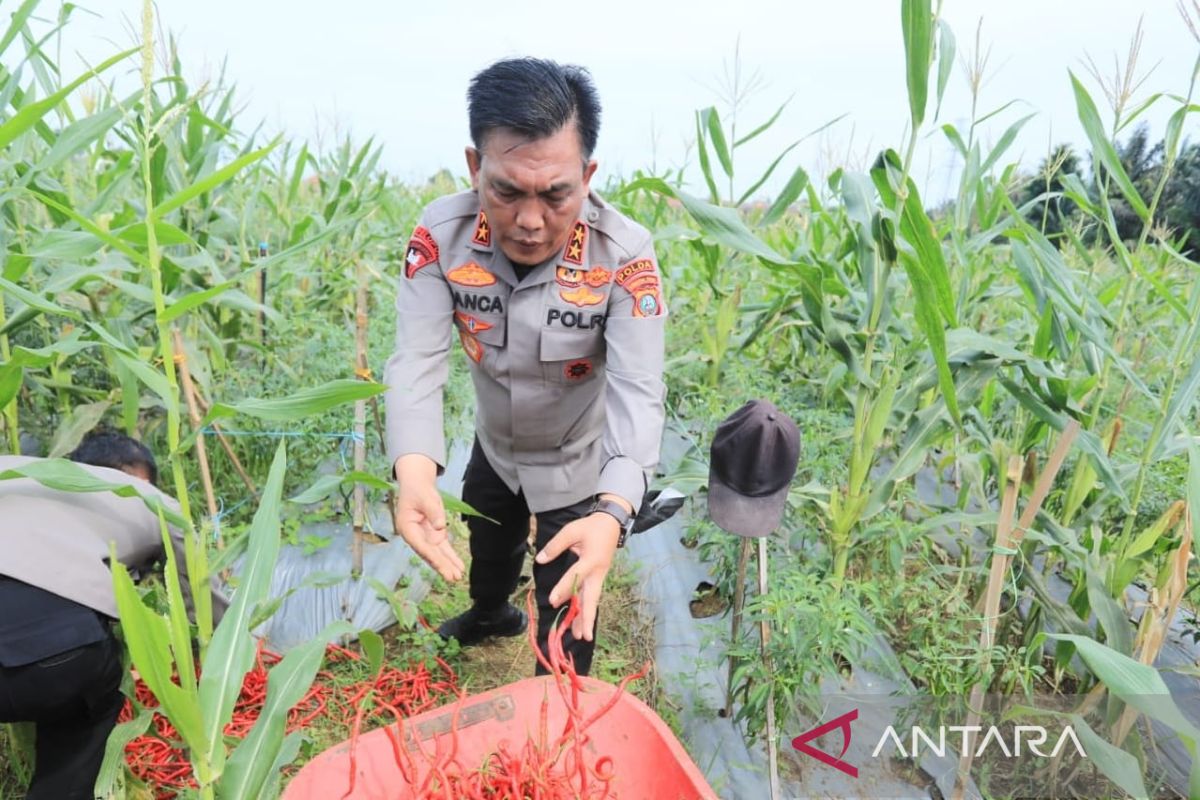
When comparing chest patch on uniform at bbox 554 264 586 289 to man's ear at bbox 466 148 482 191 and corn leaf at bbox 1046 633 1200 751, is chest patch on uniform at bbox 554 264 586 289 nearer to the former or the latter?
man's ear at bbox 466 148 482 191

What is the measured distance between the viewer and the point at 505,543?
2207 millimetres

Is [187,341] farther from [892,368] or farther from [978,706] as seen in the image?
[978,706]

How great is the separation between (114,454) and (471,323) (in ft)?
3.04

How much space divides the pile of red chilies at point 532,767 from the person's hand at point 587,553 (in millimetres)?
41

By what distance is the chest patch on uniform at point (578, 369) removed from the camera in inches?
69.6

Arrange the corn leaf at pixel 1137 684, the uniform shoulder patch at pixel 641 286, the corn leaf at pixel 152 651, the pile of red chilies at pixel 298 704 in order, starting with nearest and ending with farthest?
the corn leaf at pixel 152 651 → the corn leaf at pixel 1137 684 → the uniform shoulder patch at pixel 641 286 → the pile of red chilies at pixel 298 704

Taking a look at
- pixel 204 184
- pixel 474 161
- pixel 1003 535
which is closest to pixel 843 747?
pixel 1003 535

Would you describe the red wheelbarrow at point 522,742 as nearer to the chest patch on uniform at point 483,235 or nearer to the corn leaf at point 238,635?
the corn leaf at point 238,635

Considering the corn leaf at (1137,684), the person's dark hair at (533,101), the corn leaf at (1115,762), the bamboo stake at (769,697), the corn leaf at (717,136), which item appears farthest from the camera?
→ the corn leaf at (717,136)

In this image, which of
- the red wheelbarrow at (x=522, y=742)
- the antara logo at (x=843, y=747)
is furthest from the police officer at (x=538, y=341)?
the antara logo at (x=843, y=747)

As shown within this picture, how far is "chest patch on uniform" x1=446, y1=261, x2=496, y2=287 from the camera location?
1.69 metres

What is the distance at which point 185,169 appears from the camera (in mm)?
2637

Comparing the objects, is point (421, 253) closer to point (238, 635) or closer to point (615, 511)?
point (615, 511)

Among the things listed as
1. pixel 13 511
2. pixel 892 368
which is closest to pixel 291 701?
Result: pixel 13 511
